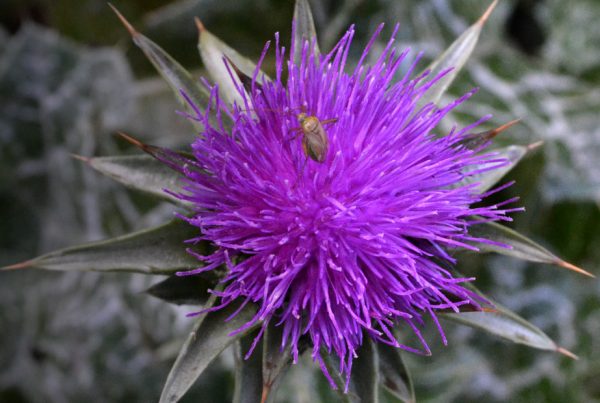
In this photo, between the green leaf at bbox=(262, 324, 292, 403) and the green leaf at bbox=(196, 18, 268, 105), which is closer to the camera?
the green leaf at bbox=(262, 324, 292, 403)

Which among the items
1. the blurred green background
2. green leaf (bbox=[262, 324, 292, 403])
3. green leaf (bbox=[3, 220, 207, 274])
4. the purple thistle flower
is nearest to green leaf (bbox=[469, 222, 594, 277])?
the purple thistle flower

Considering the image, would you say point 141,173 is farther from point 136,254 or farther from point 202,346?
point 202,346

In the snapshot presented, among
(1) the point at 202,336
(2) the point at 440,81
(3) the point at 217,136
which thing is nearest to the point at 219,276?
(1) the point at 202,336

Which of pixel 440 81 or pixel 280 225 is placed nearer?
pixel 280 225

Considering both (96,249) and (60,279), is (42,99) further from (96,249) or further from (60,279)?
(96,249)

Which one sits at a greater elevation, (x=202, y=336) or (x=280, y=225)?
(x=280, y=225)

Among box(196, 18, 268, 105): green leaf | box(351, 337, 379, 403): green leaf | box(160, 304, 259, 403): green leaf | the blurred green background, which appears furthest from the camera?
the blurred green background

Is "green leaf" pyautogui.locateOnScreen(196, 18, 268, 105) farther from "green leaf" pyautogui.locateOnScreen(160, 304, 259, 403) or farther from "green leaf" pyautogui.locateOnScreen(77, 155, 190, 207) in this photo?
"green leaf" pyautogui.locateOnScreen(160, 304, 259, 403)

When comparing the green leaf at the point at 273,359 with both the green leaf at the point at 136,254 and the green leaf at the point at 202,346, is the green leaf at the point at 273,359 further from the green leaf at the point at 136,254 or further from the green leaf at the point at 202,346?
the green leaf at the point at 136,254
